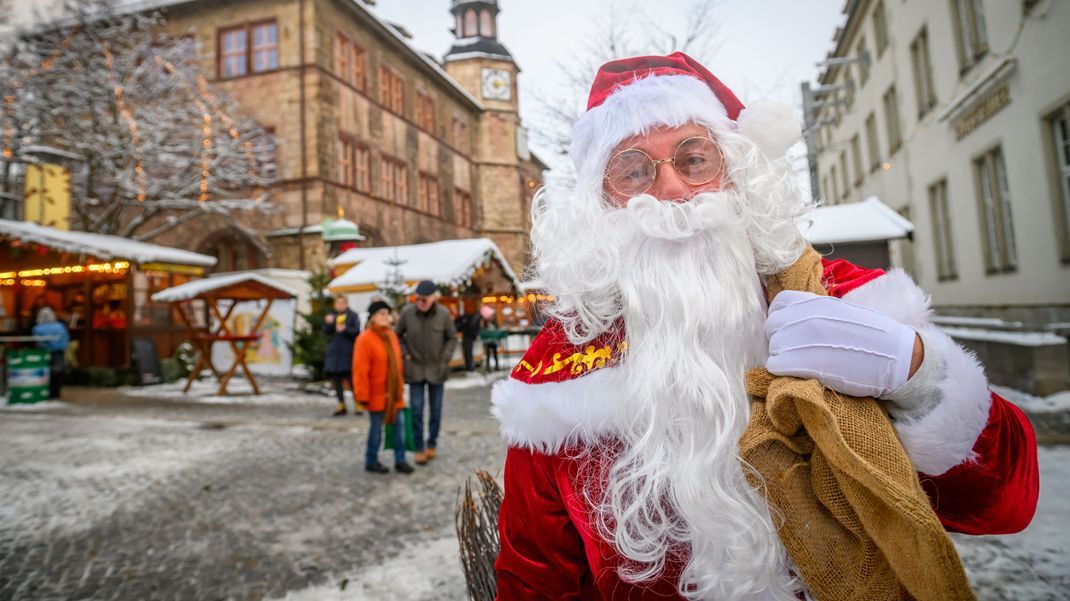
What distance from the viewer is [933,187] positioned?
13070mm

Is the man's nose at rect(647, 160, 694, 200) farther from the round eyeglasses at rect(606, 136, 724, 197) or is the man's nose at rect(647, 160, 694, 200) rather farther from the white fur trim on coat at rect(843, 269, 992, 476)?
the white fur trim on coat at rect(843, 269, 992, 476)

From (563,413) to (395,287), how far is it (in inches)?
430

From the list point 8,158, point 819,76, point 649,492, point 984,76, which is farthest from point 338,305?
point 819,76

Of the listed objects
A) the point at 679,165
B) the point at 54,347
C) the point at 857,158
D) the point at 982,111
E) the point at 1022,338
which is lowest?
the point at 1022,338

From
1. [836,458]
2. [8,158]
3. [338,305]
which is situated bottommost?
[836,458]

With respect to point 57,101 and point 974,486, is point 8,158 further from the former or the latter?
point 974,486

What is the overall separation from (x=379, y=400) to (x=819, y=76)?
25.2 meters

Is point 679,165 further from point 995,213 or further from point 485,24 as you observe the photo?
point 485,24

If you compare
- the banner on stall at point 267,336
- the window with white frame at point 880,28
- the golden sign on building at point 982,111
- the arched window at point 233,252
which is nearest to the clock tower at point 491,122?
the arched window at point 233,252

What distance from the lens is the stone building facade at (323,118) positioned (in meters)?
19.0


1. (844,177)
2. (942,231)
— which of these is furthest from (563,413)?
(844,177)

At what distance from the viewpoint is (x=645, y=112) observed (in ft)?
4.71

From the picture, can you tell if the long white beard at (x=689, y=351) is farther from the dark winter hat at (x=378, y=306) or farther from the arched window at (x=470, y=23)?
the arched window at (x=470, y=23)

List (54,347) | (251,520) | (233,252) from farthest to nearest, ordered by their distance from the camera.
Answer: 1. (233,252)
2. (54,347)
3. (251,520)
